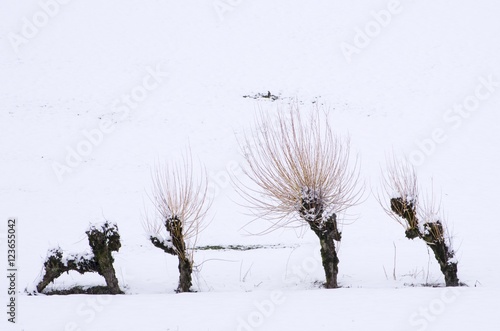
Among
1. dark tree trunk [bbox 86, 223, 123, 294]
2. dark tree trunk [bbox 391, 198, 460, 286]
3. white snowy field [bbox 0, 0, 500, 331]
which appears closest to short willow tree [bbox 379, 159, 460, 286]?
dark tree trunk [bbox 391, 198, 460, 286]

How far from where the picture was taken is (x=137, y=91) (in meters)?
Result: 30.2

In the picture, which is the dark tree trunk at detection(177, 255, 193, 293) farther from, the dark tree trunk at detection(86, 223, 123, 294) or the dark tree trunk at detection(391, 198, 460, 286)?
the dark tree trunk at detection(391, 198, 460, 286)

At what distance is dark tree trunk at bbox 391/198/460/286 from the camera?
9.84m

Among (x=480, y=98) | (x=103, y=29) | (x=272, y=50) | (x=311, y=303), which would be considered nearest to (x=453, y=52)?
(x=480, y=98)

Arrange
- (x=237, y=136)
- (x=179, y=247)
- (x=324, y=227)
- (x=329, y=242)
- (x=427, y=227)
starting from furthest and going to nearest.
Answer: (x=237, y=136)
(x=179, y=247)
(x=329, y=242)
(x=324, y=227)
(x=427, y=227)

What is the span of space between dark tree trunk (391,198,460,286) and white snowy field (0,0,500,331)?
22.7 inches

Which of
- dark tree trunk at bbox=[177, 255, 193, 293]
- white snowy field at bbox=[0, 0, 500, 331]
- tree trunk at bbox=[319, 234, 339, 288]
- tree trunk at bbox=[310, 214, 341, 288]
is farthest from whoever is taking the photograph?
dark tree trunk at bbox=[177, 255, 193, 293]

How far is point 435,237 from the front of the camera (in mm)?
9875

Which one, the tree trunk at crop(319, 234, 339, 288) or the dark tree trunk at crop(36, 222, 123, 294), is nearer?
the dark tree trunk at crop(36, 222, 123, 294)

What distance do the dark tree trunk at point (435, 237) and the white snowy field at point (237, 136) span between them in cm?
58

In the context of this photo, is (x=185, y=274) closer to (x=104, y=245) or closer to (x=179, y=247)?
(x=179, y=247)

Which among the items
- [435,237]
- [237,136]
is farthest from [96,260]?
[237,136]

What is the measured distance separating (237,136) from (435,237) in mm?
16170

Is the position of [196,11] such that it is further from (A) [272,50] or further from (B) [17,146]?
(B) [17,146]
